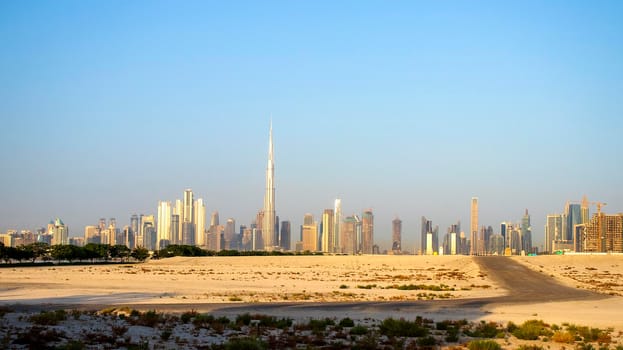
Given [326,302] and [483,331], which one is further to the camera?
[326,302]

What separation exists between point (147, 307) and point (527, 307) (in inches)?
924

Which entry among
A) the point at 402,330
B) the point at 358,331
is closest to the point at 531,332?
the point at 402,330

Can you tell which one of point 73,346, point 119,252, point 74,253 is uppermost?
point 73,346

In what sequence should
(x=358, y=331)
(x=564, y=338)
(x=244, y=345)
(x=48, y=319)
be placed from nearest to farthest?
(x=244, y=345) < (x=48, y=319) < (x=564, y=338) < (x=358, y=331)

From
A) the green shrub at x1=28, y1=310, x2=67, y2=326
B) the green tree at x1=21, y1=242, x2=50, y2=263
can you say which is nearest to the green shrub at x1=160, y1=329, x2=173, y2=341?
the green shrub at x1=28, y1=310, x2=67, y2=326

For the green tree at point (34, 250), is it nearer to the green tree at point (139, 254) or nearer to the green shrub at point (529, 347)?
the green tree at point (139, 254)

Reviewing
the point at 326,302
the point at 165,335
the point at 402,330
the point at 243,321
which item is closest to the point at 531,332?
the point at 402,330

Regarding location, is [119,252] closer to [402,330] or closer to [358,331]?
[358,331]

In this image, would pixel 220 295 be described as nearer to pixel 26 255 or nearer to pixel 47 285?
pixel 47 285

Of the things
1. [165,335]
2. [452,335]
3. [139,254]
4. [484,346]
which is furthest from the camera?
[139,254]

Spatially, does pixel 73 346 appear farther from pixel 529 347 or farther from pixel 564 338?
pixel 564 338

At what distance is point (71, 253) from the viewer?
132000 mm

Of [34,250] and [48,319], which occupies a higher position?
[48,319]

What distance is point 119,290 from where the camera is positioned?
2221 inches
